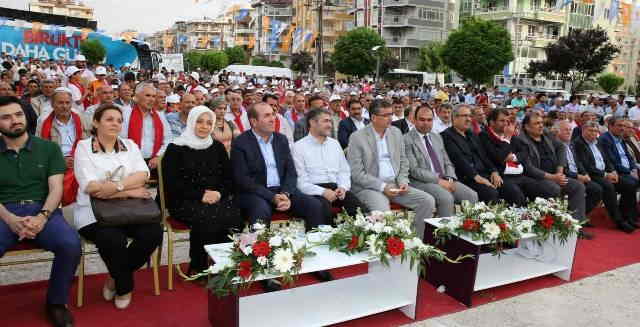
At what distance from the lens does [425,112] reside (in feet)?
16.4

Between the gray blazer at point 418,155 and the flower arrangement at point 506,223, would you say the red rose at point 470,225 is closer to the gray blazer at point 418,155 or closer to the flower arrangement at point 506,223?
the flower arrangement at point 506,223

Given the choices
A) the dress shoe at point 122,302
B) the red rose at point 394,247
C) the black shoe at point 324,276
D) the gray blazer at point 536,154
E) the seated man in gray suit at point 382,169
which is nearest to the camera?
the red rose at point 394,247

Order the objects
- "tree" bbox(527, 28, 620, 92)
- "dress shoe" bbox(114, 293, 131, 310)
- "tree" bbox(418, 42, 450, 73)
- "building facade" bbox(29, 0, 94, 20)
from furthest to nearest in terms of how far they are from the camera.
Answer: "building facade" bbox(29, 0, 94, 20)
"tree" bbox(418, 42, 450, 73)
"tree" bbox(527, 28, 620, 92)
"dress shoe" bbox(114, 293, 131, 310)

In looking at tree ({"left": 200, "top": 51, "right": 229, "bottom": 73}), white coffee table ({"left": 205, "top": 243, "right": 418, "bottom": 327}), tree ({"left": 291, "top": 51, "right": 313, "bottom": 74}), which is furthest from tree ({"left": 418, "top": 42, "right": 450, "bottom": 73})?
white coffee table ({"left": 205, "top": 243, "right": 418, "bottom": 327})

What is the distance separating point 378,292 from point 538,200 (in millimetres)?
1656

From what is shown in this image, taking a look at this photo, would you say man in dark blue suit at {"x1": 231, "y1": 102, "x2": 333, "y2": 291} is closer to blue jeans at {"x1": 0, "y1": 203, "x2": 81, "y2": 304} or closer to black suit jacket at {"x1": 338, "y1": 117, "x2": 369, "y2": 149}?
blue jeans at {"x1": 0, "y1": 203, "x2": 81, "y2": 304}

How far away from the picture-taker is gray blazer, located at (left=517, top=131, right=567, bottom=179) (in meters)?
5.54

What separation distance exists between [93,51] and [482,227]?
89.8ft

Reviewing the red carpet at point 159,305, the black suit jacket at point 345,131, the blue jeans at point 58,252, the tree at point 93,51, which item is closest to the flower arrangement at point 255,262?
the red carpet at point 159,305

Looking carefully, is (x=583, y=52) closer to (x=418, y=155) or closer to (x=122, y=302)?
(x=418, y=155)

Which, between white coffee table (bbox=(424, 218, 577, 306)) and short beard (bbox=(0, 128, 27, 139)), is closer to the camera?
short beard (bbox=(0, 128, 27, 139))

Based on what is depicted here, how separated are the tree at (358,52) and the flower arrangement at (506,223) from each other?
114 feet

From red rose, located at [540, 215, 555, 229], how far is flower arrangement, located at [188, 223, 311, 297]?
6.90 feet

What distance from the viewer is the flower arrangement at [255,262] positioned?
8.58ft
